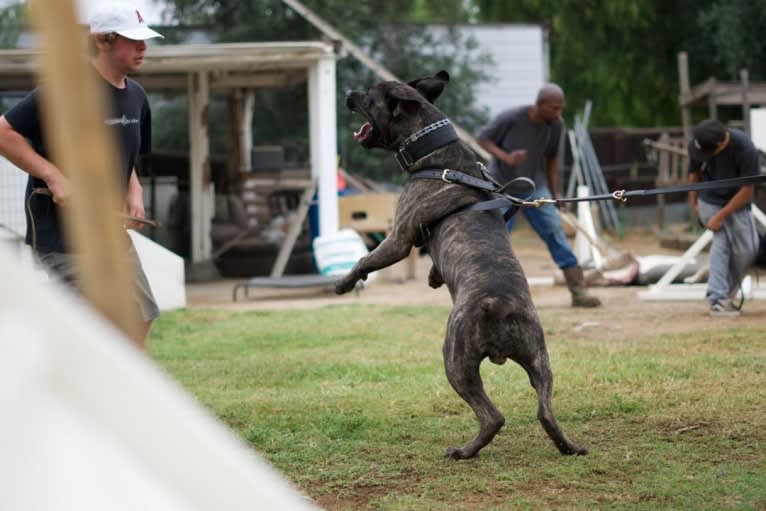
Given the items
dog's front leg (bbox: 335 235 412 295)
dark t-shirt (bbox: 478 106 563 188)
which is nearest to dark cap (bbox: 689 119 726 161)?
dark t-shirt (bbox: 478 106 563 188)

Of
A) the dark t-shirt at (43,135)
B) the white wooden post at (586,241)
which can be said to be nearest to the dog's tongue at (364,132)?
the dark t-shirt at (43,135)

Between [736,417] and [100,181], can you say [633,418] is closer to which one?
[736,417]

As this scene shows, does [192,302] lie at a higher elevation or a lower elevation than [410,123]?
lower

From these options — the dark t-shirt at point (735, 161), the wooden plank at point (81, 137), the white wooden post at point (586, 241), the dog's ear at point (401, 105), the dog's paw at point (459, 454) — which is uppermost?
the wooden plank at point (81, 137)

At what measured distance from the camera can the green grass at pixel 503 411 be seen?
4.82 metres

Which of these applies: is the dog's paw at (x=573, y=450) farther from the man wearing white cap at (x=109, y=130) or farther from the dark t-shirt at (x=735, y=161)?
the dark t-shirt at (x=735, y=161)

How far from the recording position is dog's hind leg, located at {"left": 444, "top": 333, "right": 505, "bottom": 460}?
16.7 ft

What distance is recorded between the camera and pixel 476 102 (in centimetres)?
2589

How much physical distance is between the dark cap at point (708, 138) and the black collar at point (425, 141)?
4285 millimetres

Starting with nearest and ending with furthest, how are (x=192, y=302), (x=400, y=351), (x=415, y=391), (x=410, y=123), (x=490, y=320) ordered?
(x=490, y=320) < (x=410, y=123) < (x=415, y=391) < (x=400, y=351) < (x=192, y=302)

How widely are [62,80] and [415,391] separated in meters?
5.52

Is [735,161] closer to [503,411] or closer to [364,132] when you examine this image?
[503,411]

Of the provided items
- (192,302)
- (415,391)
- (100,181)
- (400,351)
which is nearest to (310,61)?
(192,302)

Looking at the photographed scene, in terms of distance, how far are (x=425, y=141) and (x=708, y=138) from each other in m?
4.44
